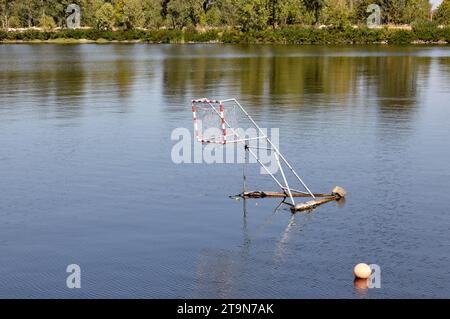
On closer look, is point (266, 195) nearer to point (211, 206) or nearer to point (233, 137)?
point (211, 206)

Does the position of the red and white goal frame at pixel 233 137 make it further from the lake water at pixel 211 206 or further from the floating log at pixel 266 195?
the lake water at pixel 211 206

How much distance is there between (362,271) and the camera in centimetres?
2948

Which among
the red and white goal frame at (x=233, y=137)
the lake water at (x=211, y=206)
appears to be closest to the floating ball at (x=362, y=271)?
the lake water at (x=211, y=206)

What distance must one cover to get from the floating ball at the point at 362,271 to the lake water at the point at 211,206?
640mm

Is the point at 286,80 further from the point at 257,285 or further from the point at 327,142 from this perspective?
the point at 257,285

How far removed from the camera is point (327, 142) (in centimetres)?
5731

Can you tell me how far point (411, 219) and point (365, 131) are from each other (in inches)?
1003

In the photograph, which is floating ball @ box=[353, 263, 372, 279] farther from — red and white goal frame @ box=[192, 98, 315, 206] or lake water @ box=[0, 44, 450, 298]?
red and white goal frame @ box=[192, 98, 315, 206]

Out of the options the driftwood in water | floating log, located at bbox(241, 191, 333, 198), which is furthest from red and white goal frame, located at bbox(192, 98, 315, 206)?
the driftwood in water

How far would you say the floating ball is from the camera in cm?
2945

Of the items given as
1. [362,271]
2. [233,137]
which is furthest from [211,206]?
[362,271]

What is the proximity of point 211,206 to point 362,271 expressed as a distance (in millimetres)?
12697

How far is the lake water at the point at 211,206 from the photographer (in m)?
30.2
